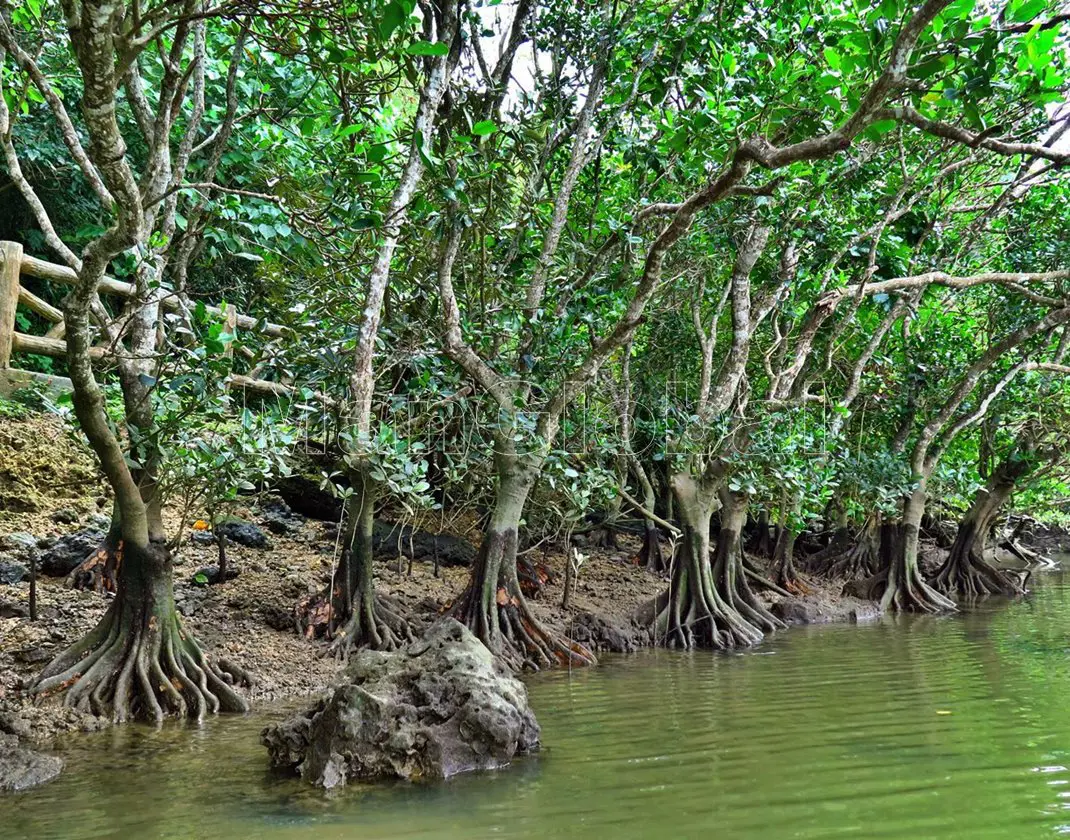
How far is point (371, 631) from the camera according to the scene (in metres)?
9.05

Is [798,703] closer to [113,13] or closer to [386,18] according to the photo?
[386,18]

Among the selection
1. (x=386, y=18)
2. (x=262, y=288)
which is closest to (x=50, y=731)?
(x=386, y=18)

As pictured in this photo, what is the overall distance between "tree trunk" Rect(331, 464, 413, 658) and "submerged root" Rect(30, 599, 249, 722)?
1905 millimetres

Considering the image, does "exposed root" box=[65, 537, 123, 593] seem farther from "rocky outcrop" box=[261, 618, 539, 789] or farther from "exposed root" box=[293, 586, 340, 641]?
"rocky outcrop" box=[261, 618, 539, 789]

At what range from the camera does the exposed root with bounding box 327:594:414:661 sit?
8.84 metres

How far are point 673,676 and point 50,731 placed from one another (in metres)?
5.52

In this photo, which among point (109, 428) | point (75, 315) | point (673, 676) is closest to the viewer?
point (75, 315)

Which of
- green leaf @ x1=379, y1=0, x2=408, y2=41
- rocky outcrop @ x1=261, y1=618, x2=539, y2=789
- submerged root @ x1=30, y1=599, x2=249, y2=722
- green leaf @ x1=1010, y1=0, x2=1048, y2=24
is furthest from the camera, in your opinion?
submerged root @ x1=30, y1=599, x2=249, y2=722

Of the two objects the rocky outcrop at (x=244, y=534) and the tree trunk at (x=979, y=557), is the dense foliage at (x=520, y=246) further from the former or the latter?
the tree trunk at (x=979, y=557)

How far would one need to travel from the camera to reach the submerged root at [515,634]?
9477mm

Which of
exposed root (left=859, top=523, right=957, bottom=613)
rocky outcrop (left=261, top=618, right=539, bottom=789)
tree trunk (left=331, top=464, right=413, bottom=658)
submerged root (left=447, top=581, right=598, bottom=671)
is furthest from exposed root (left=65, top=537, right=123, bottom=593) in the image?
exposed root (left=859, top=523, right=957, bottom=613)

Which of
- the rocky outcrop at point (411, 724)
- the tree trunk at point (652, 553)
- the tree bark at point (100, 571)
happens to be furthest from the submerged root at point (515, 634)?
the tree trunk at point (652, 553)

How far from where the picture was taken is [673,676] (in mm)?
8820

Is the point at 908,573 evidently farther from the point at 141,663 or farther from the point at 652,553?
the point at 141,663
